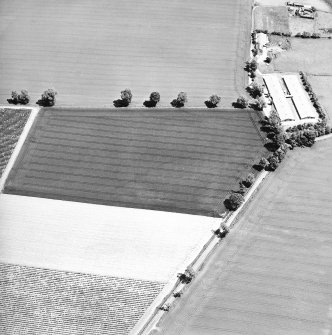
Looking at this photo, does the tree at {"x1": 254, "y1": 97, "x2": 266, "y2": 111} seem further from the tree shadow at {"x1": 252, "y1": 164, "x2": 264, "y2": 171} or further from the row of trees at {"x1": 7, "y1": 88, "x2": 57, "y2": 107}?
the row of trees at {"x1": 7, "y1": 88, "x2": 57, "y2": 107}

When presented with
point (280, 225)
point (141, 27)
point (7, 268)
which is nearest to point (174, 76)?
point (141, 27)

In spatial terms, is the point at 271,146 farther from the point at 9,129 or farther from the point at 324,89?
the point at 9,129

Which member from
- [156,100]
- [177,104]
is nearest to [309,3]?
[177,104]

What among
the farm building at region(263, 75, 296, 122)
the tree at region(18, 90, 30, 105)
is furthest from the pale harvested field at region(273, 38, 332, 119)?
the tree at region(18, 90, 30, 105)

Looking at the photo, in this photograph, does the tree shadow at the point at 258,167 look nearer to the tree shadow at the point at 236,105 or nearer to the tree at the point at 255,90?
the tree shadow at the point at 236,105

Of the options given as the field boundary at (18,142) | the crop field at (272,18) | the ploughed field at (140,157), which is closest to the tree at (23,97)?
the field boundary at (18,142)

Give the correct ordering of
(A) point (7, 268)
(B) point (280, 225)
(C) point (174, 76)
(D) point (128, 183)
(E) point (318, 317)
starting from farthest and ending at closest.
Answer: (C) point (174, 76) < (D) point (128, 183) < (B) point (280, 225) < (A) point (7, 268) < (E) point (318, 317)

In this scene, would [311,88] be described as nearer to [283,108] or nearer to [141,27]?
[283,108]
